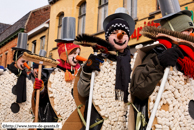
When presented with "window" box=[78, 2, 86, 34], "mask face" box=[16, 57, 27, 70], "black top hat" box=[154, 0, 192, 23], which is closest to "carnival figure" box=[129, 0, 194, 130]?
"black top hat" box=[154, 0, 192, 23]

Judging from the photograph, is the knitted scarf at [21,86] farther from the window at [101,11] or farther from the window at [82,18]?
the window at [82,18]

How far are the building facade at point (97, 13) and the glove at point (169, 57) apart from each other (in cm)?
451

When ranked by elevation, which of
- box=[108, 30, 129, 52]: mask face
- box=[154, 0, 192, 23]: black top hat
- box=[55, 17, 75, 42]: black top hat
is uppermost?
box=[55, 17, 75, 42]: black top hat

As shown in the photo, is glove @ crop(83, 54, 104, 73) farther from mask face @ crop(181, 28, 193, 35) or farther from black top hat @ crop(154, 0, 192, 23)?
mask face @ crop(181, 28, 193, 35)

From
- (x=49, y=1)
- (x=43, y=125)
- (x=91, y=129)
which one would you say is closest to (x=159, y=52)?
(x=91, y=129)

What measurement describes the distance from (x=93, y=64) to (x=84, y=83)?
0.84ft

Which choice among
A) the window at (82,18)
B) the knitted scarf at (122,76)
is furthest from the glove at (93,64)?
the window at (82,18)

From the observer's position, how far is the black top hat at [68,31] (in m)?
4.61

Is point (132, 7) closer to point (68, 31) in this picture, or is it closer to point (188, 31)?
point (68, 31)

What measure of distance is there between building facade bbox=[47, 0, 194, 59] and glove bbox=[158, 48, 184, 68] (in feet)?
14.8

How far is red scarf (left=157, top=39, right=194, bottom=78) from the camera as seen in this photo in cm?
218

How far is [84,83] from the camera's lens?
2.71 meters

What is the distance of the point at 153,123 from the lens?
6.54ft

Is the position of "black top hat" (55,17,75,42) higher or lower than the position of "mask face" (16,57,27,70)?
higher
